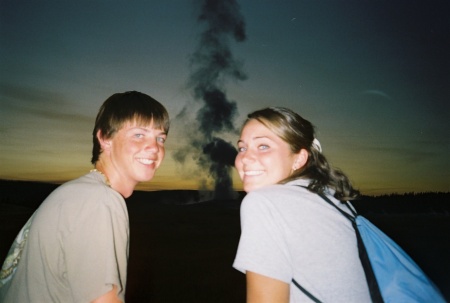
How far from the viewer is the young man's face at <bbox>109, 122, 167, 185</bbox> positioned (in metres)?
2.24

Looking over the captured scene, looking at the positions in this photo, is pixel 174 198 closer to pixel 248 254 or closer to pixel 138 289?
pixel 138 289

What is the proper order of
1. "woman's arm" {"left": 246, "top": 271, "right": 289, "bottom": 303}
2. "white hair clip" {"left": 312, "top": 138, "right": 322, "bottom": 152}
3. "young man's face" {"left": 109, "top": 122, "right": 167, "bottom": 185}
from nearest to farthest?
"woman's arm" {"left": 246, "top": 271, "right": 289, "bottom": 303}
"white hair clip" {"left": 312, "top": 138, "right": 322, "bottom": 152}
"young man's face" {"left": 109, "top": 122, "right": 167, "bottom": 185}

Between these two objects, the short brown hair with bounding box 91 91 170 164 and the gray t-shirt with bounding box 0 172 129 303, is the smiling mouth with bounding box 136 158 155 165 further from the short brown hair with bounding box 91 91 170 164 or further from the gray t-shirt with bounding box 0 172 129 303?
the gray t-shirt with bounding box 0 172 129 303

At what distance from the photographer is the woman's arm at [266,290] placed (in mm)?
1238

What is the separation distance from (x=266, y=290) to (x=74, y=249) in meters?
1.01

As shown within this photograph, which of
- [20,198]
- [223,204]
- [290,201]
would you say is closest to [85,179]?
[290,201]

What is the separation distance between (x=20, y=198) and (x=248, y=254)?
71389 millimetres

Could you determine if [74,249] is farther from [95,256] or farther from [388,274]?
[388,274]

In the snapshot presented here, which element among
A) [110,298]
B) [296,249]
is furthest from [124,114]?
[296,249]

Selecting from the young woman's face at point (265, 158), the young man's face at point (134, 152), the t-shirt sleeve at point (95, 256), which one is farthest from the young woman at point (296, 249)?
the young man's face at point (134, 152)

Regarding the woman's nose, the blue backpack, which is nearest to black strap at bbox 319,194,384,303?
the blue backpack

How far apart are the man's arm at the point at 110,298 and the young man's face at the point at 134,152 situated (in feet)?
3.13

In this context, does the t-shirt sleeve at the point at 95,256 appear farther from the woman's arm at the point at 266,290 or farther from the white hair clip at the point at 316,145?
the white hair clip at the point at 316,145

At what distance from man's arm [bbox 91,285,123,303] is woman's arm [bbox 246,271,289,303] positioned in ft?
2.38
